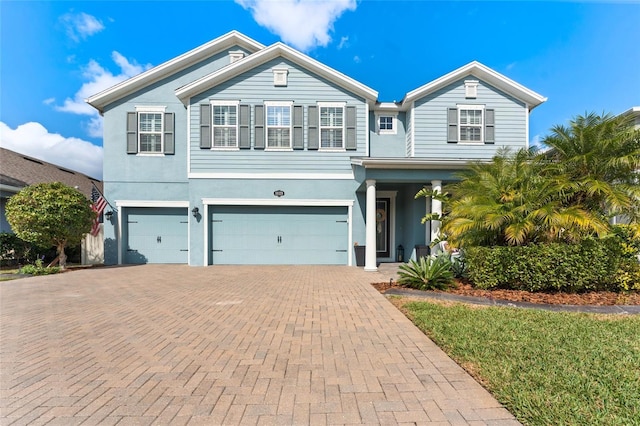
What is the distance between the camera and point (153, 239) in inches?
503

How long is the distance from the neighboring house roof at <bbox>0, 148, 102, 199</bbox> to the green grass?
1860cm

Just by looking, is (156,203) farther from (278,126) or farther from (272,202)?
(278,126)

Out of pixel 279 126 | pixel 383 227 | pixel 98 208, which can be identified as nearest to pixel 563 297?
pixel 383 227

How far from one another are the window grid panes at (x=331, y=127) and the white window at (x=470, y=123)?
16.3 ft

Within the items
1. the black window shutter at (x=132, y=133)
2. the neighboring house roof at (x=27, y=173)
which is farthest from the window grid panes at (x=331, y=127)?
the neighboring house roof at (x=27, y=173)

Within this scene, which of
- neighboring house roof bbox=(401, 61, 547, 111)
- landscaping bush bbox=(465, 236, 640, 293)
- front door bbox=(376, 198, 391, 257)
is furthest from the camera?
front door bbox=(376, 198, 391, 257)

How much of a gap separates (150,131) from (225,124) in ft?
11.2

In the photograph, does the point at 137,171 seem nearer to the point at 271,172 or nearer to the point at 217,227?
the point at 217,227

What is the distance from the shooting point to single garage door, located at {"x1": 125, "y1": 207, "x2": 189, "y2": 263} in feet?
41.8

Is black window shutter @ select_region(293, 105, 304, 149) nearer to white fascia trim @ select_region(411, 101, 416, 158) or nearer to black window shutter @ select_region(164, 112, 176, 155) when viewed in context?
white fascia trim @ select_region(411, 101, 416, 158)

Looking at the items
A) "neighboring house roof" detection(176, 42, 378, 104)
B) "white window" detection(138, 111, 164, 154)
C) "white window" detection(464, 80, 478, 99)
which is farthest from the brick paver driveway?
"white window" detection(464, 80, 478, 99)

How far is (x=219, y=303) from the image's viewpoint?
6.26m

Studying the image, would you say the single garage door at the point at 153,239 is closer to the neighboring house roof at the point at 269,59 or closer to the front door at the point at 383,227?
the neighboring house roof at the point at 269,59

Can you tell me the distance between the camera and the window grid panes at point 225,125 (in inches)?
478
